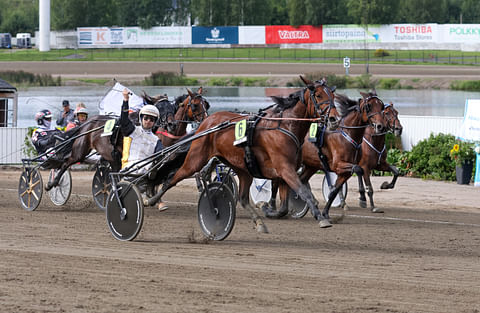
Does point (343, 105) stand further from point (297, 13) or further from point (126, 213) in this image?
point (297, 13)

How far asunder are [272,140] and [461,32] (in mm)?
58009

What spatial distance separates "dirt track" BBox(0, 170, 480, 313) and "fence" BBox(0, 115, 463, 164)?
672 cm

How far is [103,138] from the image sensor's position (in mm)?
12453

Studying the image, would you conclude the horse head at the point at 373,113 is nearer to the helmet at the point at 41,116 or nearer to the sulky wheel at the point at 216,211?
the sulky wheel at the point at 216,211

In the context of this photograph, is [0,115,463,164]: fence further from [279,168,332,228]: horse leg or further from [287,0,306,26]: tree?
[287,0,306,26]: tree

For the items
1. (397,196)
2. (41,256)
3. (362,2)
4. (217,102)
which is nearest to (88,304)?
(41,256)

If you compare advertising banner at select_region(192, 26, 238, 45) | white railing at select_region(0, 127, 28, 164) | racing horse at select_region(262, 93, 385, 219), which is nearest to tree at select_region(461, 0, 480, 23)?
advertising banner at select_region(192, 26, 238, 45)

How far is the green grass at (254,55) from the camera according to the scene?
60019mm

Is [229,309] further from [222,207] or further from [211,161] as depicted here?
[211,161]

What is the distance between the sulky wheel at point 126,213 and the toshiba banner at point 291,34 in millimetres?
60570

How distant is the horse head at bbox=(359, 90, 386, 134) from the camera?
12271 mm

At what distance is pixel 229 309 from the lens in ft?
20.2

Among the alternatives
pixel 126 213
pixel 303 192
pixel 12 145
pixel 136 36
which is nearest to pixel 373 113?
pixel 303 192

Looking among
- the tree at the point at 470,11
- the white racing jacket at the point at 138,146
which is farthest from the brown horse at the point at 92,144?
the tree at the point at 470,11
